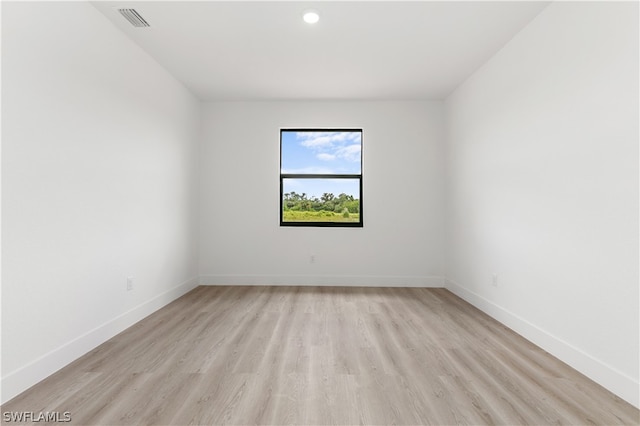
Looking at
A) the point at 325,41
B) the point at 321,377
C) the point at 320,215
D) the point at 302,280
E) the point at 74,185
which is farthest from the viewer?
the point at 320,215

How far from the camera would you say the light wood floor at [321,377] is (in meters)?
1.69

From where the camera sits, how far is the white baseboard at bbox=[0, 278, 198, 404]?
6.09 ft

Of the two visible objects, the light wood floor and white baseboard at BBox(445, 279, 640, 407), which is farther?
white baseboard at BBox(445, 279, 640, 407)

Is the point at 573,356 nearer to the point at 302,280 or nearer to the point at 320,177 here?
the point at 302,280

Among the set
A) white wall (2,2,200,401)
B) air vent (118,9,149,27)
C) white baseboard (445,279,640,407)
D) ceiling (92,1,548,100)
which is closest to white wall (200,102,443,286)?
ceiling (92,1,548,100)

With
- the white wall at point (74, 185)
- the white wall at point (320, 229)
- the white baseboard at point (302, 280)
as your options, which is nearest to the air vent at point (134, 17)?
the white wall at point (74, 185)

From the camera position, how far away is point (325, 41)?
305 cm

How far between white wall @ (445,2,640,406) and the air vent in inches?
126

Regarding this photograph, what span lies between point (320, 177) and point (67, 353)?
11.4 ft

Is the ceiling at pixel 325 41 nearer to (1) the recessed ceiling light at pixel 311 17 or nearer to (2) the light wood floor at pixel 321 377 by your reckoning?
(1) the recessed ceiling light at pixel 311 17

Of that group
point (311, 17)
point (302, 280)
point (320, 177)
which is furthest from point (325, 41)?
point (302, 280)

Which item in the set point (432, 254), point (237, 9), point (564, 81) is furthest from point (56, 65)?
point (432, 254)

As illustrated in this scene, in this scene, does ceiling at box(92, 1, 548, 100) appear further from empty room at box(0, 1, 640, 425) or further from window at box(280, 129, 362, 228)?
window at box(280, 129, 362, 228)

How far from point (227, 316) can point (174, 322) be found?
488 mm
